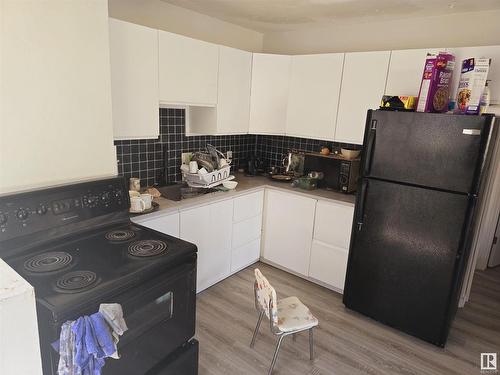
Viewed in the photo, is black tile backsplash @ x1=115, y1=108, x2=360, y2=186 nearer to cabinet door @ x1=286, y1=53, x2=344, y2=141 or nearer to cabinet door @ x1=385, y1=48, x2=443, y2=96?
cabinet door @ x1=286, y1=53, x2=344, y2=141

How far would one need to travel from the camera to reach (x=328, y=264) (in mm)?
2881

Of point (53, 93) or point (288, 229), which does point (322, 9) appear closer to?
point (288, 229)

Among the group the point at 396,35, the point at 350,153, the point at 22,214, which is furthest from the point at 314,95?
the point at 22,214

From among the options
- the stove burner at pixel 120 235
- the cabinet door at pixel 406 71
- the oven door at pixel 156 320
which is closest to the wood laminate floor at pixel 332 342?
the oven door at pixel 156 320

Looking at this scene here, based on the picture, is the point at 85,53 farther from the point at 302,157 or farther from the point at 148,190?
the point at 302,157

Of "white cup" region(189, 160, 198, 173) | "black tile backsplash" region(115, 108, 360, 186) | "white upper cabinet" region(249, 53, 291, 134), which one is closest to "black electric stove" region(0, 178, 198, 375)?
"black tile backsplash" region(115, 108, 360, 186)

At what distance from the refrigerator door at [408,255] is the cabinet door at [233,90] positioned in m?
1.28

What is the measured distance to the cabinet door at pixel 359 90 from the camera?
2.60 meters

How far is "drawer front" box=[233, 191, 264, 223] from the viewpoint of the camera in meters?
2.91

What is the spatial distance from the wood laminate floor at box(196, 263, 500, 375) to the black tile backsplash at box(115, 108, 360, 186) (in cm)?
111

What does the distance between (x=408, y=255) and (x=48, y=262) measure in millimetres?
2105

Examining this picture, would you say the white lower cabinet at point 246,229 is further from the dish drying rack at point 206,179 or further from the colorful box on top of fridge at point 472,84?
the colorful box on top of fridge at point 472,84

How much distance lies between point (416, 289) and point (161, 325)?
5.66 ft

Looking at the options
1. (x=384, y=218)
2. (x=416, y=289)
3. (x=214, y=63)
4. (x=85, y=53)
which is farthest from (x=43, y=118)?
(x=416, y=289)
